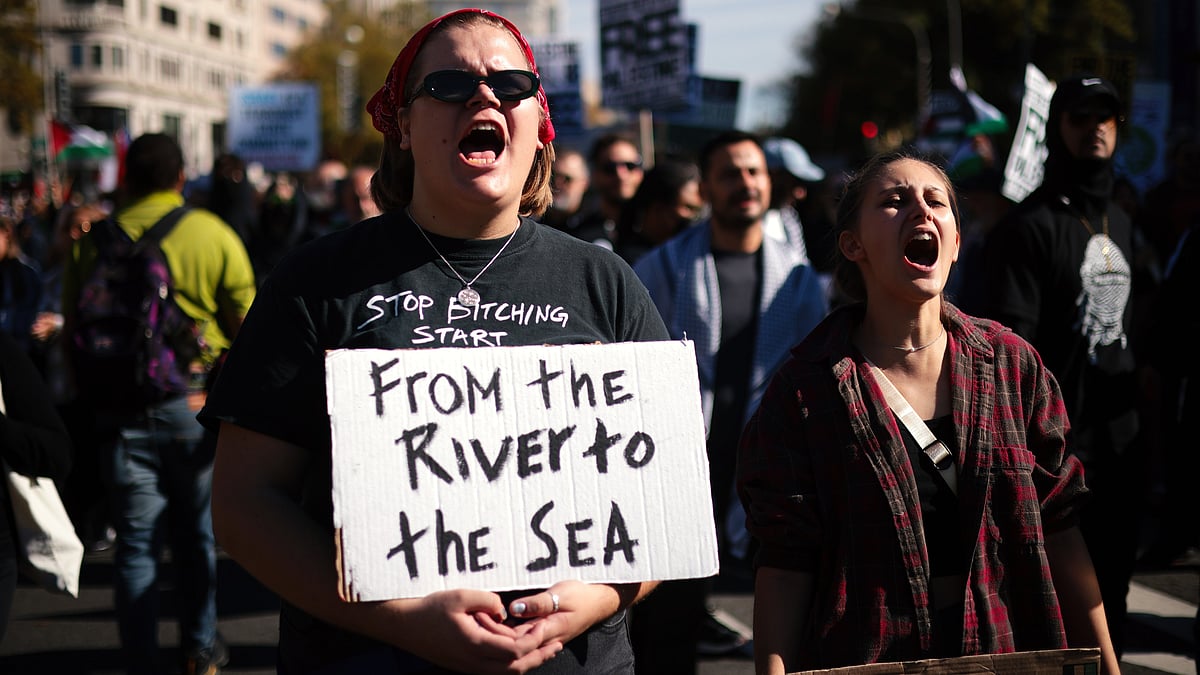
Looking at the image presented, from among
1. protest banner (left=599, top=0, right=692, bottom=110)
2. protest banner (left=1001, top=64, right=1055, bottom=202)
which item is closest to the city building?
protest banner (left=599, top=0, right=692, bottom=110)

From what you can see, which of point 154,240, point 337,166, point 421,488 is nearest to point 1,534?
point 154,240

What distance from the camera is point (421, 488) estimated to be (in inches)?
77.7

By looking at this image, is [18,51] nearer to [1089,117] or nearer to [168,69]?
[1089,117]

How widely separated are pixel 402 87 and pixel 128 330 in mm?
2882

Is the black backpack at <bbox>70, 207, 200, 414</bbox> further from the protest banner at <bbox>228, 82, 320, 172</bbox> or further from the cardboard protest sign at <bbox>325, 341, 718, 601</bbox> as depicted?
the protest banner at <bbox>228, 82, 320, 172</bbox>

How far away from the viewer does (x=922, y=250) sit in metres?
2.70

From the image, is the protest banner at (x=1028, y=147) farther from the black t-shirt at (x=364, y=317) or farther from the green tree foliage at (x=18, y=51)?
the green tree foliage at (x=18, y=51)

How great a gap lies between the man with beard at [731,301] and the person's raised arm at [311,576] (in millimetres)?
2663

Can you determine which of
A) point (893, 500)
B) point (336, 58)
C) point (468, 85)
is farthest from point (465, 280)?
point (336, 58)

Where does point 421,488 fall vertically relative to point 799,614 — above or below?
above

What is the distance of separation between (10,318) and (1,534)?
483 centimetres

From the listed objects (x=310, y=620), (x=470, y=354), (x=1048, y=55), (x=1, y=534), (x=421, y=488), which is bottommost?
(x=1, y=534)

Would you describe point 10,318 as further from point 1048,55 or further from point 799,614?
point 1048,55

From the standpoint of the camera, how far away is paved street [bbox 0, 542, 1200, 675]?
17.0ft
